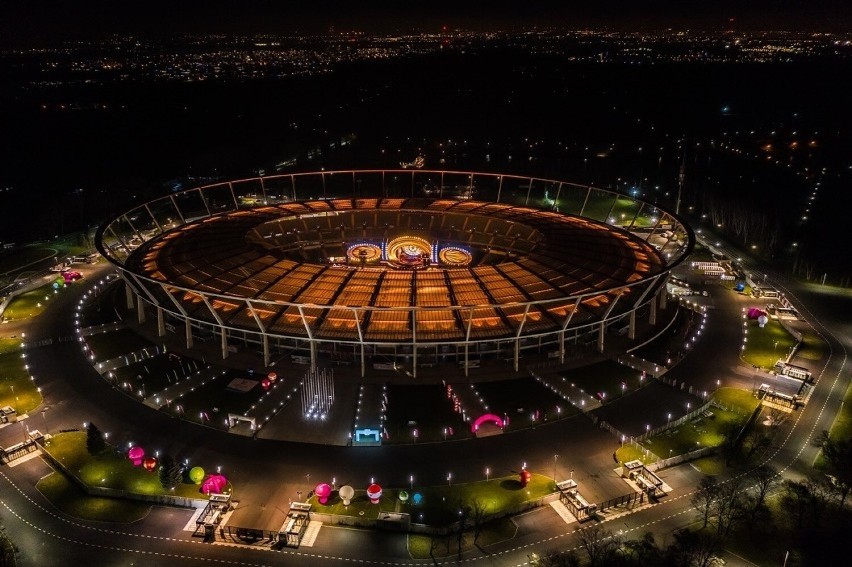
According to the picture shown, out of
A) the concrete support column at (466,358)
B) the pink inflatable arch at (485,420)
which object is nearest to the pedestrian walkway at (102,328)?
the concrete support column at (466,358)

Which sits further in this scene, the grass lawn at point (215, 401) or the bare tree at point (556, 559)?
the grass lawn at point (215, 401)

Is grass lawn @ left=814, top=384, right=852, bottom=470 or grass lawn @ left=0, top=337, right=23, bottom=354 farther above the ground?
grass lawn @ left=814, top=384, right=852, bottom=470

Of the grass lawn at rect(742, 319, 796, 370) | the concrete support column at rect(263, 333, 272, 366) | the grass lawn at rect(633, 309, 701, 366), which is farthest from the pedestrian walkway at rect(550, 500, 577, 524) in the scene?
the grass lawn at rect(742, 319, 796, 370)

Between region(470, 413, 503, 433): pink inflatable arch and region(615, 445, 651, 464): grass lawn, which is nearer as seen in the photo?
region(615, 445, 651, 464): grass lawn

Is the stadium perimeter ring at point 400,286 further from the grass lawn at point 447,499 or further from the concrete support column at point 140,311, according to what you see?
the grass lawn at point 447,499

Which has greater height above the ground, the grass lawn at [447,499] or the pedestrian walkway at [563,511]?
the pedestrian walkway at [563,511]

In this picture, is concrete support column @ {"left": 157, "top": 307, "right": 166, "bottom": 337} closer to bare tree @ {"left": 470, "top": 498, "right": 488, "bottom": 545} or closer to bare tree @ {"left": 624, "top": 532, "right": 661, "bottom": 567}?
bare tree @ {"left": 470, "top": 498, "right": 488, "bottom": 545}

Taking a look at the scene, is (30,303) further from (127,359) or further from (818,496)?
(818,496)
